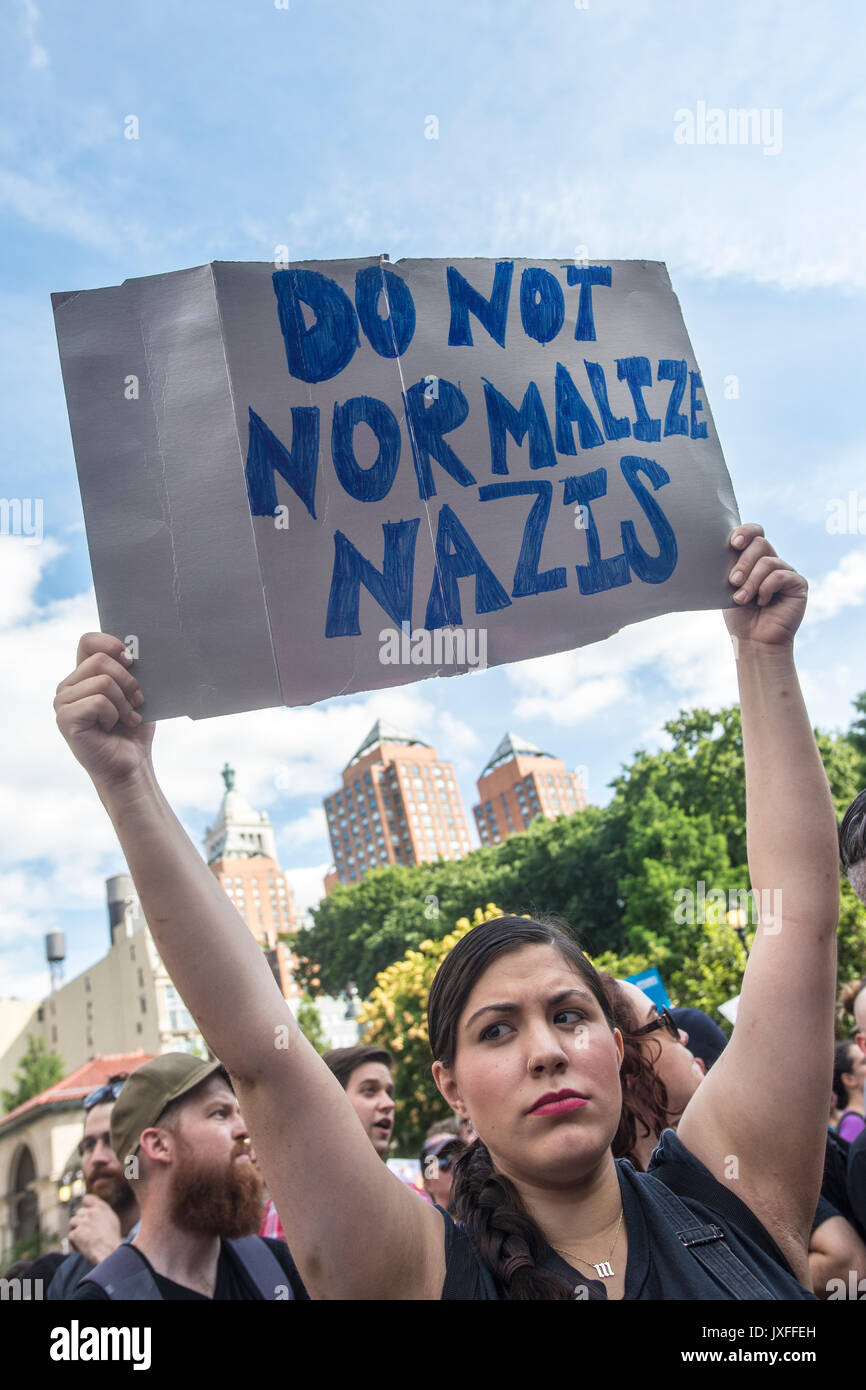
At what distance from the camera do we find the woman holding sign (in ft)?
4.79

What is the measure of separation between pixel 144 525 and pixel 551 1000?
110cm

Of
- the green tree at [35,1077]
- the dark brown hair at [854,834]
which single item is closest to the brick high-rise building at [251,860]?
the green tree at [35,1077]

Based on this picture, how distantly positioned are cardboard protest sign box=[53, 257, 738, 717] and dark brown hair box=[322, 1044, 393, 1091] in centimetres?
292

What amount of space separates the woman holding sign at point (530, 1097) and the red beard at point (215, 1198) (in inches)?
56.9

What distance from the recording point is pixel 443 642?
2.03 metres

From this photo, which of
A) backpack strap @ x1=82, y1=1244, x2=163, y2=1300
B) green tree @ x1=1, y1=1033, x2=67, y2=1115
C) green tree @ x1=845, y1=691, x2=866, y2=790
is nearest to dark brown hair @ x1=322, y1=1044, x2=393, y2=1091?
backpack strap @ x1=82, y1=1244, x2=163, y2=1300

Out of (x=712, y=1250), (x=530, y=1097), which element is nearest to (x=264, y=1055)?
(x=530, y=1097)

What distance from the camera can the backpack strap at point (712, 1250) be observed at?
4.88 feet

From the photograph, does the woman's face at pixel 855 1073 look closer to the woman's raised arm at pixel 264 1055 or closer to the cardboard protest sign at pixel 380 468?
the cardboard protest sign at pixel 380 468

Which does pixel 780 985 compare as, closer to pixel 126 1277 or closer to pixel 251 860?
pixel 126 1277

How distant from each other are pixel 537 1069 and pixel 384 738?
118050 mm

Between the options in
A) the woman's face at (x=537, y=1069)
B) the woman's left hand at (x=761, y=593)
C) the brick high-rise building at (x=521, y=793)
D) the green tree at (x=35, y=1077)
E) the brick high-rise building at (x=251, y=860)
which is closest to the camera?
the woman's face at (x=537, y=1069)

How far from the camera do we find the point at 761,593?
6.68 ft

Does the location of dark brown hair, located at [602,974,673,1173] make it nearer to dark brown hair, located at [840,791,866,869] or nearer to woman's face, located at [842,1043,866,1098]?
dark brown hair, located at [840,791,866,869]
